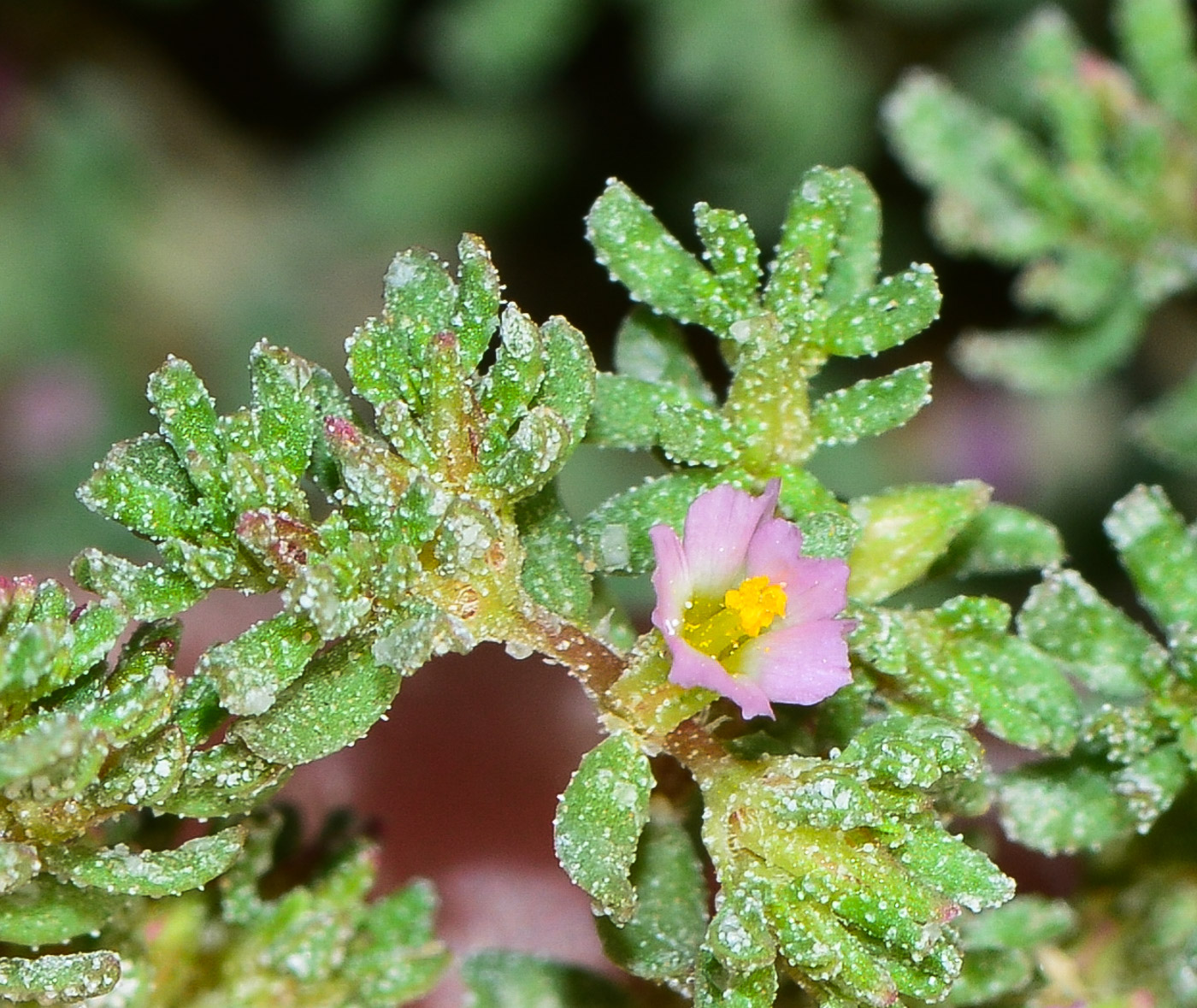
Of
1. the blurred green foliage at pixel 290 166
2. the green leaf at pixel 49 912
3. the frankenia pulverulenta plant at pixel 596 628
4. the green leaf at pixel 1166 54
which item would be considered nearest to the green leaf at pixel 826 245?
the frankenia pulverulenta plant at pixel 596 628

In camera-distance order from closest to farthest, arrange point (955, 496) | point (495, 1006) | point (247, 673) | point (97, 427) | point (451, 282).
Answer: point (247, 673) → point (451, 282) → point (955, 496) → point (495, 1006) → point (97, 427)

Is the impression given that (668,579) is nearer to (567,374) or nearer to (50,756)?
(567,374)

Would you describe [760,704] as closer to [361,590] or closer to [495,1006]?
[361,590]

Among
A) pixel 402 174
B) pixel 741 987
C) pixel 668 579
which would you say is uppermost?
pixel 402 174

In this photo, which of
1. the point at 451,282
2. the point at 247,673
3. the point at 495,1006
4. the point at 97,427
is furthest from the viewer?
the point at 97,427

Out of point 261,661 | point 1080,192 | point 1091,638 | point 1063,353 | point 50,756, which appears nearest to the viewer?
point 50,756

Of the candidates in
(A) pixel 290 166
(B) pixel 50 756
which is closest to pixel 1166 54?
(B) pixel 50 756

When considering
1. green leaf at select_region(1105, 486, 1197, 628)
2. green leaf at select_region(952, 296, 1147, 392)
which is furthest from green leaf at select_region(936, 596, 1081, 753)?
green leaf at select_region(952, 296, 1147, 392)

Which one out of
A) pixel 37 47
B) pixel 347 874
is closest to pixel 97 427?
pixel 37 47
